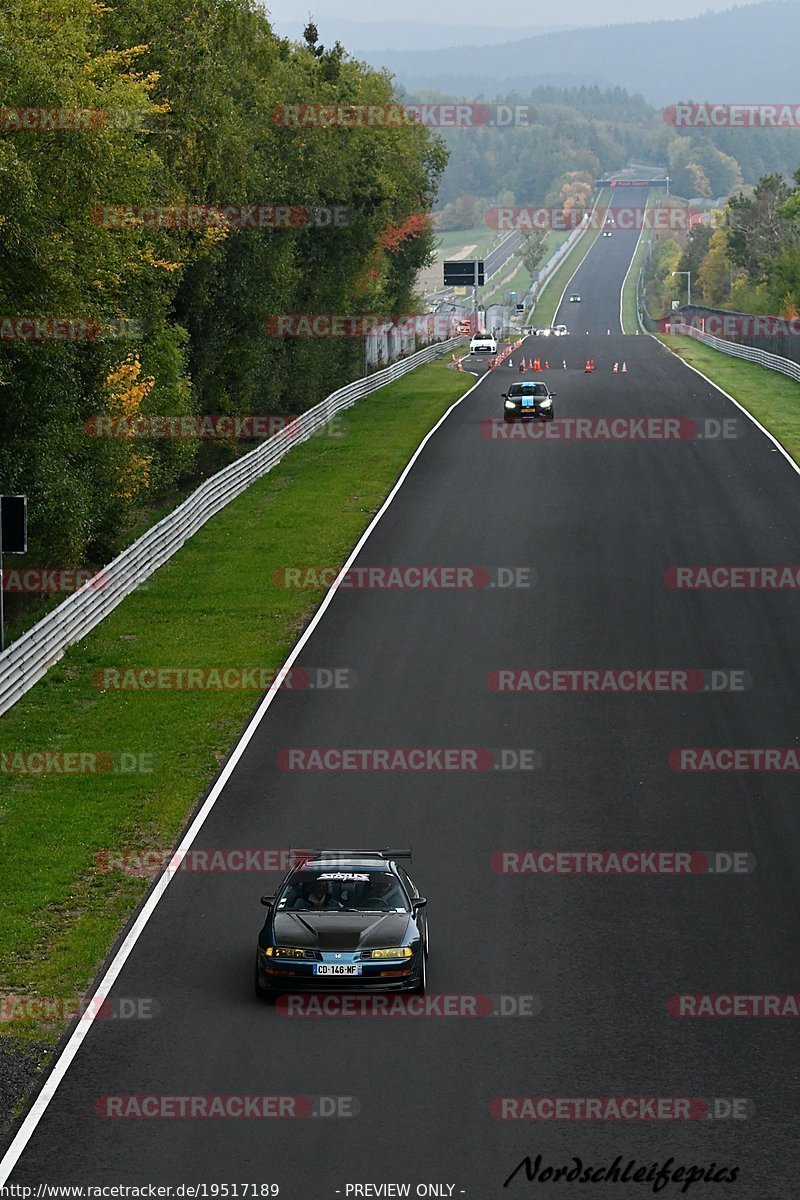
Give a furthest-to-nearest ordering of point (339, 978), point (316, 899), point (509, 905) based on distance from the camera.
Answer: point (509, 905), point (316, 899), point (339, 978)

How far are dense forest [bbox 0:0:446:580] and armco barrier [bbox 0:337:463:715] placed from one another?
1501 mm

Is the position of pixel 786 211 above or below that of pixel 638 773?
above

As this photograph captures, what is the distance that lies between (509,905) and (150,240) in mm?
27301

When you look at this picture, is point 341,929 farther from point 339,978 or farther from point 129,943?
point 129,943

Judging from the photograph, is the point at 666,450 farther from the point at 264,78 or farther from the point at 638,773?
the point at 638,773

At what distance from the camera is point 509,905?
61.9 ft

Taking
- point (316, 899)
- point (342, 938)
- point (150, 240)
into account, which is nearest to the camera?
point (342, 938)

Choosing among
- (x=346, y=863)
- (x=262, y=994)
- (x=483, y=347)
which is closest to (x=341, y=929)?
(x=262, y=994)

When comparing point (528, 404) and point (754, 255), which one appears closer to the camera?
point (528, 404)

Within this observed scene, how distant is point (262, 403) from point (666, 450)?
1703 cm

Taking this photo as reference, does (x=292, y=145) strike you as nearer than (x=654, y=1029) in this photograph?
No

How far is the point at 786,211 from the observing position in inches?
5453

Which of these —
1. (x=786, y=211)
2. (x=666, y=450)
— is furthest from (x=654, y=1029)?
(x=786, y=211)

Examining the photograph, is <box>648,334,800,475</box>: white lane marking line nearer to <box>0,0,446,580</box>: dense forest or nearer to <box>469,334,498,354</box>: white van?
<box>469,334,498,354</box>: white van
